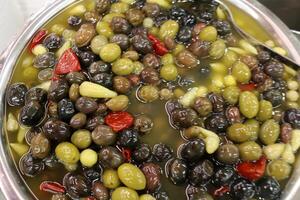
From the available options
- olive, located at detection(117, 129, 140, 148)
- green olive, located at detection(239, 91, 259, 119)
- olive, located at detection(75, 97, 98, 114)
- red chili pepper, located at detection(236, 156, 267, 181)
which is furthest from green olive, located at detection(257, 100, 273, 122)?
olive, located at detection(75, 97, 98, 114)

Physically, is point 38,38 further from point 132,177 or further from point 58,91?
point 132,177

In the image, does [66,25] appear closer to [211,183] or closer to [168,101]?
[168,101]

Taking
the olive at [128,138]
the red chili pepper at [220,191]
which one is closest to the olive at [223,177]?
the red chili pepper at [220,191]

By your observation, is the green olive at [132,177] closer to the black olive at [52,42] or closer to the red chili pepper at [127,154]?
the red chili pepper at [127,154]

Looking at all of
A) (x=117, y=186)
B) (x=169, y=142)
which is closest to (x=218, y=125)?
(x=169, y=142)

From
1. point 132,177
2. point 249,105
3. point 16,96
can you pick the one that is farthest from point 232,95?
point 16,96

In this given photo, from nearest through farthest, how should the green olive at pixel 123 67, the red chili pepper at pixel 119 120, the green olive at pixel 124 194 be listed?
the green olive at pixel 124 194
the red chili pepper at pixel 119 120
the green olive at pixel 123 67
